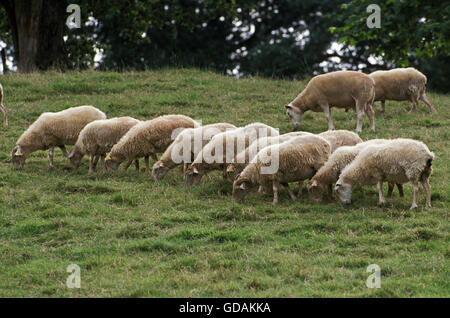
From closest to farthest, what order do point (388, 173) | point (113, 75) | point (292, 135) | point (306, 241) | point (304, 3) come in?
point (306, 241) → point (388, 173) → point (292, 135) → point (113, 75) → point (304, 3)

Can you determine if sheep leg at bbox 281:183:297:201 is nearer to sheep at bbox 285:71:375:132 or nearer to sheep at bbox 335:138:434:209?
sheep at bbox 335:138:434:209

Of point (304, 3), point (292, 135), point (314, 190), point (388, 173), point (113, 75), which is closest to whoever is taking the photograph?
point (388, 173)

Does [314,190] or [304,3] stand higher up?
[304,3]

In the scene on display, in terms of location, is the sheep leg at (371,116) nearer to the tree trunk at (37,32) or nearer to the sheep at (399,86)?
the sheep at (399,86)

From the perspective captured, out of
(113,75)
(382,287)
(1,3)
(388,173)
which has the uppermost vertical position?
(1,3)

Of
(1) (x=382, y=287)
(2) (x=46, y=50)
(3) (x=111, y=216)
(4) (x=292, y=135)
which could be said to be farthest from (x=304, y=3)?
(1) (x=382, y=287)

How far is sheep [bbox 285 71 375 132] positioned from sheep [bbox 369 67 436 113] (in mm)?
1089

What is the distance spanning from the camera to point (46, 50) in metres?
20.2

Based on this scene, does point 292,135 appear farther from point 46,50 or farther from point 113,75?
point 46,50

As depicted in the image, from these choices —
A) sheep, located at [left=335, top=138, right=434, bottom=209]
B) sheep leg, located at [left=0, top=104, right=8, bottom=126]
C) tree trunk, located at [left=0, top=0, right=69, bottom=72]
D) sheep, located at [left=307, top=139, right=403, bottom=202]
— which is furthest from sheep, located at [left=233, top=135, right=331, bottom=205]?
tree trunk, located at [left=0, top=0, right=69, bottom=72]

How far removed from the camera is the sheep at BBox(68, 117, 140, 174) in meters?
12.0

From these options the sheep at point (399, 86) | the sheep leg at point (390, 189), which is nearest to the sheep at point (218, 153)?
the sheep leg at point (390, 189)

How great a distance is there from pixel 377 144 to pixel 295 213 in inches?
63.6

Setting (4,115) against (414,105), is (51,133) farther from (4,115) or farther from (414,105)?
(414,105)
